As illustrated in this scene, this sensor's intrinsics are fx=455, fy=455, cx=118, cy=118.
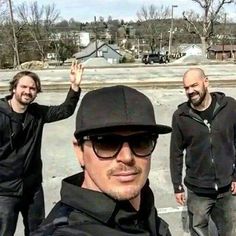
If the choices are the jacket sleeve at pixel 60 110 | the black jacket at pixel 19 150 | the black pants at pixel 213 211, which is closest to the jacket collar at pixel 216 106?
the black pants at pixel 213 211

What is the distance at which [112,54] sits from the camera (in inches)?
3063

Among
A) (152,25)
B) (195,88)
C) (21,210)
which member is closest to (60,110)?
(21,210)

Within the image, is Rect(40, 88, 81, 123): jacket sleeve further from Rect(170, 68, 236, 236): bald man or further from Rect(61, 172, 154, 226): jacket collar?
Rect(61, 172, 154, 226): jacket collar

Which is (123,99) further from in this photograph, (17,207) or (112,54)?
(112,54)

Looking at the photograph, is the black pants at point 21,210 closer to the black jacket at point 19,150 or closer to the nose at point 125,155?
the black jacket at point 19,150

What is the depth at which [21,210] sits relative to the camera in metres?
3.90

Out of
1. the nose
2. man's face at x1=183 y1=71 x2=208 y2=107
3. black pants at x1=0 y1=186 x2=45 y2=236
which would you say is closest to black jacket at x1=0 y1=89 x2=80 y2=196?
black pants at x1=0 y1=186 x2=45 y2=236

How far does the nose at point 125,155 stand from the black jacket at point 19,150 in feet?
7.45

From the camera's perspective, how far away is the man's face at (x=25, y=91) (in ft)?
12.1

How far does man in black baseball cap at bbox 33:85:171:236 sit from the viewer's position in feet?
4.81

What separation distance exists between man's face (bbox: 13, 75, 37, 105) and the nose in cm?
228

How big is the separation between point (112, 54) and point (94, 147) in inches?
3033

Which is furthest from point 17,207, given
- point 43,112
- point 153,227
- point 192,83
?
point 153,227

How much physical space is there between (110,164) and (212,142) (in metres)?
2.42
